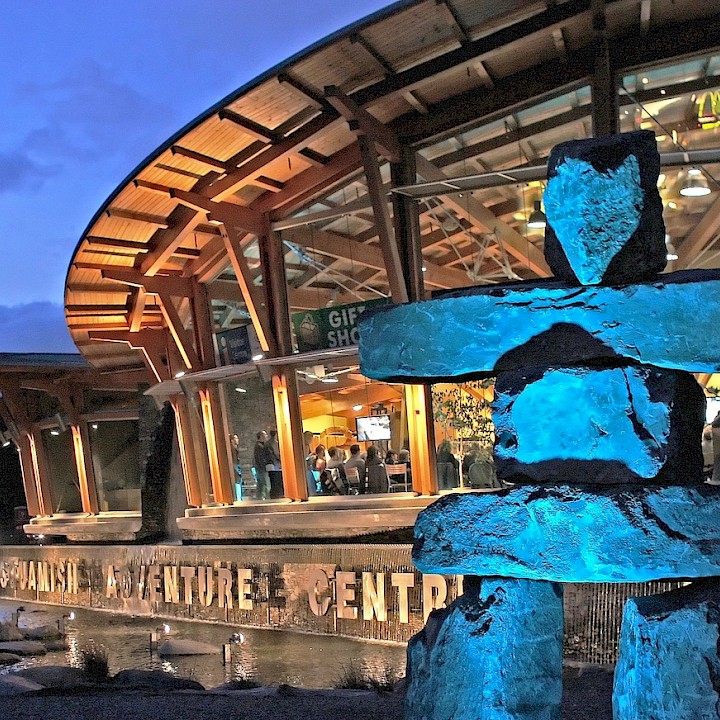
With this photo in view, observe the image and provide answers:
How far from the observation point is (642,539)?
423cm

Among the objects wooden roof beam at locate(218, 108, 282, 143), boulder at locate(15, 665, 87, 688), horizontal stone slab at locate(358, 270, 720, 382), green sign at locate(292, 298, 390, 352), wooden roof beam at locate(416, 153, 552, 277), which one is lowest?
boulder at locate(15, 665, 87, 688)

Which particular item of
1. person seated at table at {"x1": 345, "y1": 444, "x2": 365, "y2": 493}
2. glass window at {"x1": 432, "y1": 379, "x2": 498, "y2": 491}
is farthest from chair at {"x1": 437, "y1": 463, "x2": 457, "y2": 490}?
person seated at table at {"x1": 345, "y1": 444, "x2": 365, "y2": 493}

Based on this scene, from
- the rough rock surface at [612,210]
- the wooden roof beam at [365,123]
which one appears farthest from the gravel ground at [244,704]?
the wooden roof beam at [365,123]

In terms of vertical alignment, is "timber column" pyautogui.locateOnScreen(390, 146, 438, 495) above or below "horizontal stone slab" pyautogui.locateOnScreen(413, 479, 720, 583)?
above

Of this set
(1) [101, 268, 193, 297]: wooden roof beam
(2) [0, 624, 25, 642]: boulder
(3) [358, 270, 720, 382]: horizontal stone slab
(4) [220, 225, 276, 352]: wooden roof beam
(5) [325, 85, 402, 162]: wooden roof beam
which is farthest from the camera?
(1) [101, 268, 193, 297]: wooden roof beam

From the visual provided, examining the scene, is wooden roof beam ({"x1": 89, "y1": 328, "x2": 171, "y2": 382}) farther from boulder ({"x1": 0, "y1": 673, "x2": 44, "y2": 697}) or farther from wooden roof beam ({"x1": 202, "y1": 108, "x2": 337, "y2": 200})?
boulder ({"x1": 0, "y1": 673, "x2": 44, "y2": 697})

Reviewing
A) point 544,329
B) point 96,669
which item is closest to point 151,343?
point 96,669

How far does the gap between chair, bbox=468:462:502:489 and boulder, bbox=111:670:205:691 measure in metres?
6.35

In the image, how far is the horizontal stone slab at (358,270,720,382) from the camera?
14.1 ft

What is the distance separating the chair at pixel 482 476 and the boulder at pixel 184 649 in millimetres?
4707

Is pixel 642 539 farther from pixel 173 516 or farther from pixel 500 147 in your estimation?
pixel 173 516

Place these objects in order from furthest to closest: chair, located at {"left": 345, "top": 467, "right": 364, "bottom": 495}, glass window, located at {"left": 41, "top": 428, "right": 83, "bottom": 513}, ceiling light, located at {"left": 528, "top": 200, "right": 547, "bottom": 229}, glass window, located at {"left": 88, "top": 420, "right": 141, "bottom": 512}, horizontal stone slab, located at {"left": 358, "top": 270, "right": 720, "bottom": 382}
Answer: glass window, located at {"left": 41, "top": 428, "right": 83, "bottom": 513} → glass window, located at {"left": 88, "top": 420, "right": 141, "bottom": 512} → chair, located at {"left": 345, "top": 467, "right": 364, "bottom": 495} → ceiling light, located at {"left": 528, "top": 200, "right": 547, "bottom": 229} → horizontal stone slab, located at {"left": 358, "top": 270, "right": 720, "bottom": 382}

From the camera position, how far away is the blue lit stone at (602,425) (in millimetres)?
4434

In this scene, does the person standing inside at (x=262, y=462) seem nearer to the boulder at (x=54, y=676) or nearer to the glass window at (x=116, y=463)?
the boulder at (x=54, y=676)
